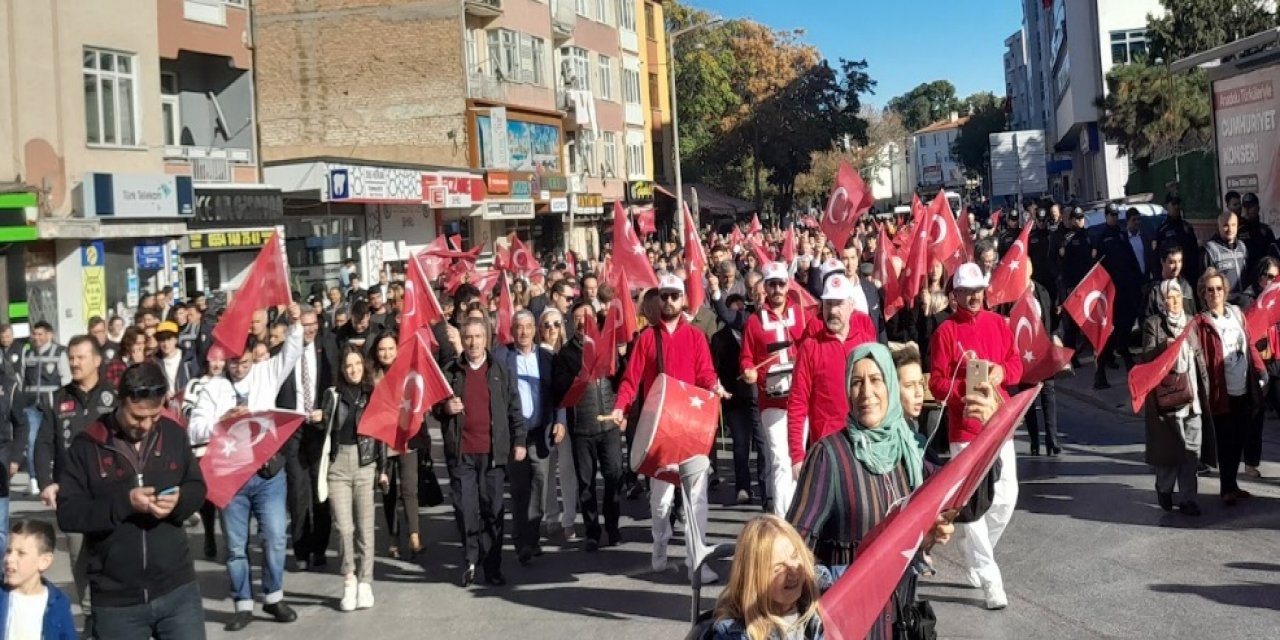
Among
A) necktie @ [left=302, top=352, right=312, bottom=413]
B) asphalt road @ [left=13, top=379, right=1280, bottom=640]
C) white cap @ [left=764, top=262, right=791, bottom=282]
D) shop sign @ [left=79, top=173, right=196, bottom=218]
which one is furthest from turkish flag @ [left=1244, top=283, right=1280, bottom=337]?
shop sign @ [left=79, top=173, right=196, bottom=218]

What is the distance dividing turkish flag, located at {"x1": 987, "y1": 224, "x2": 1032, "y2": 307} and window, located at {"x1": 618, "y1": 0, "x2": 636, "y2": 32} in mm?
46981

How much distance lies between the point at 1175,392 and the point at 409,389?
17.9 feet

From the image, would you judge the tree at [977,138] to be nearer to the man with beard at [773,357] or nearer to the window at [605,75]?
the window at [605,75]

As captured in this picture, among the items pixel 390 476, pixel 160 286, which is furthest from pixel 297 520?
pixel 160 286

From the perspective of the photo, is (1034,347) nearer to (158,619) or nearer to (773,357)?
(773,357)

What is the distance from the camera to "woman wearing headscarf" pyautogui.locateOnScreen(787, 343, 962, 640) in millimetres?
5336

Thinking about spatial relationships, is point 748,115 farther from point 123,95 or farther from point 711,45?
point 123,95

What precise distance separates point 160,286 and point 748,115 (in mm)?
51082

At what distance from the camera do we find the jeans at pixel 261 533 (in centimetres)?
905

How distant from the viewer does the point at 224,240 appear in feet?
96.1

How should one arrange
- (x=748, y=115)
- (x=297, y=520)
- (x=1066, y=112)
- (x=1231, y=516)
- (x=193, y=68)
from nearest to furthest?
(x=1231, y=516), (x=297, y=520), (x=193, y=68), (x=1066, y=112), (x=748, y=115)

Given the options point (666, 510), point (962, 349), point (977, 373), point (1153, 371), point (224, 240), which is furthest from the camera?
point (224, 240)

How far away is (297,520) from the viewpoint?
36.3 feet

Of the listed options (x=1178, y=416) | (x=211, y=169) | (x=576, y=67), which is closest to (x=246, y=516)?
(x=1178, y=416)
